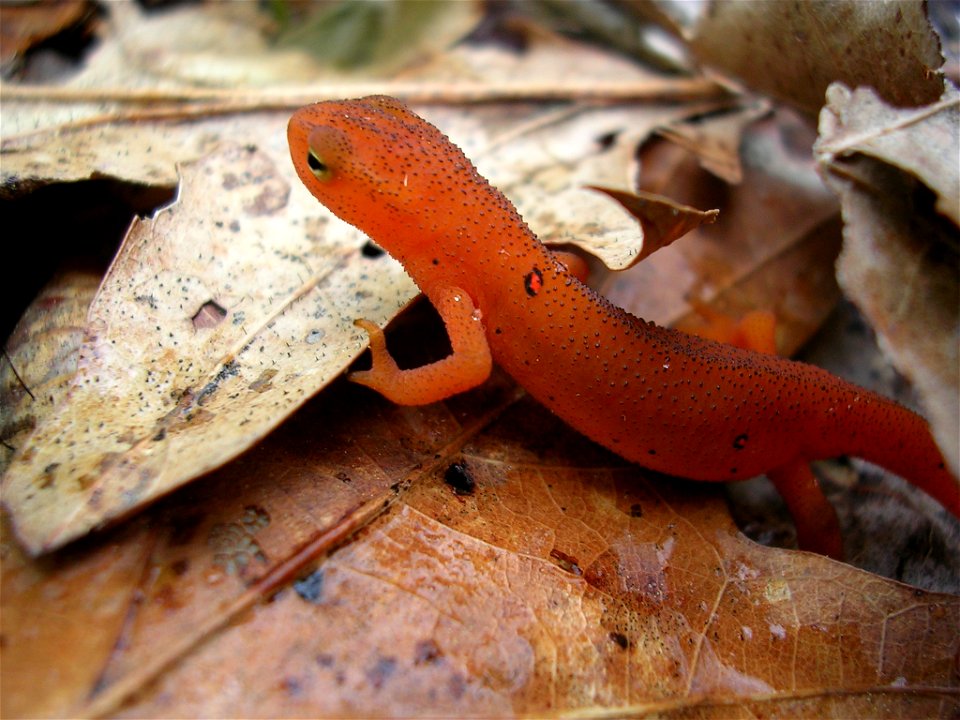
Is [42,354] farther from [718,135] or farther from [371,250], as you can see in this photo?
[718,135]

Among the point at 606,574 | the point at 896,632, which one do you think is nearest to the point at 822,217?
the point at 896,632

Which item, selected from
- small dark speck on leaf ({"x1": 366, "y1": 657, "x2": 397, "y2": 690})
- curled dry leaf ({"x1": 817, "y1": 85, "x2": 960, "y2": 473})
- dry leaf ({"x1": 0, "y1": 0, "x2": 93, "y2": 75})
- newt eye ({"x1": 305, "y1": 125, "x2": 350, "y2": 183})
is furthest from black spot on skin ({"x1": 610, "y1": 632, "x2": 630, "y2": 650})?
dry leaf ({"x1": 0, "y1": 0, "x2": 93, "y2": 75})

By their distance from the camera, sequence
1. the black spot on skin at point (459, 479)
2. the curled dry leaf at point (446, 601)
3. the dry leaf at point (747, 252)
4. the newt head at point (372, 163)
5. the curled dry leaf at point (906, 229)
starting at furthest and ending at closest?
the dry leaf at point (747, 252) < the newt head at point (372, 163) < the black spot on skin at point (459, 479) < the curled dry leaf at point (906, 229) < the curled dry leaf at point (446, 601)

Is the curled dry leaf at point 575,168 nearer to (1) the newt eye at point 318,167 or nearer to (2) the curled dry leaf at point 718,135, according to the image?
(2) the curled dry leaf at point 718,135

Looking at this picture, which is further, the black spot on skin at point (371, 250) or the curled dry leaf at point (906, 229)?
the black spot on skin at point (371, 250)

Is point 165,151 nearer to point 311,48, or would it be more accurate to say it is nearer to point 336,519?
point 311,48

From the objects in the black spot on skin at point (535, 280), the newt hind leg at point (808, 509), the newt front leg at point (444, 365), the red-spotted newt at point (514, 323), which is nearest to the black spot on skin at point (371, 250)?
the red-spotted newt at point (514, 323)

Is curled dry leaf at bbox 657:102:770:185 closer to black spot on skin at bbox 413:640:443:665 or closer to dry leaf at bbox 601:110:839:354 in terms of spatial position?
dry leaf at bbox 601:110:839:354
